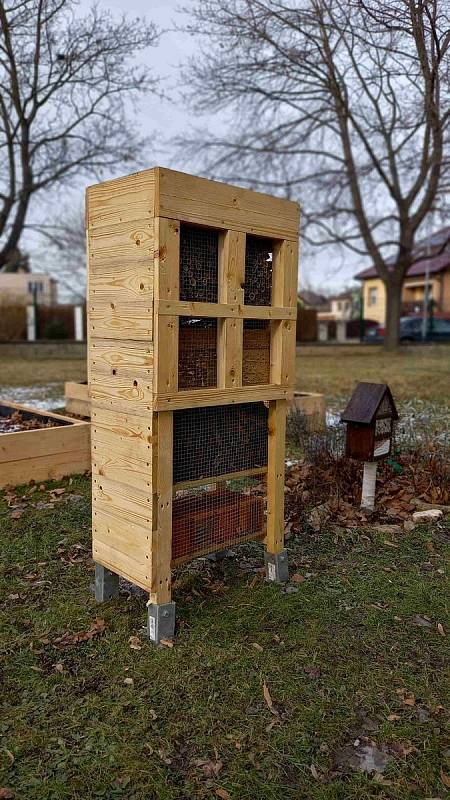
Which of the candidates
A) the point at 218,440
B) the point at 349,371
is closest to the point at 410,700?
the point at 218,440

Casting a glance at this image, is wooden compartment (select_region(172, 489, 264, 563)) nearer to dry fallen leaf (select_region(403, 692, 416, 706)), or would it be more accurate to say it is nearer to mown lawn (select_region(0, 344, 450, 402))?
dry fallen leaf (select_region(403, 692, 416, 706))

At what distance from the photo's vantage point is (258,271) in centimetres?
309

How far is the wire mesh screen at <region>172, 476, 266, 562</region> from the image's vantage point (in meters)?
3.02

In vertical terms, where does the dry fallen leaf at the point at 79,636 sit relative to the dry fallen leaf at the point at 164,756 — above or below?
above

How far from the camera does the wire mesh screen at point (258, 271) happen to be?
3.03 meters

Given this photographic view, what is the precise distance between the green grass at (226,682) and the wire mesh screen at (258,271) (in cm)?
157

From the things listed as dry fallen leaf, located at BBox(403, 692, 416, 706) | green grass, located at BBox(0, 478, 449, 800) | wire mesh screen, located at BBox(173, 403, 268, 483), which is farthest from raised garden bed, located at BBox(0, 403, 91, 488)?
dry fallen leaf, located at BBox(403, 692, 416, 706)

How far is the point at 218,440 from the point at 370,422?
1.61 meters

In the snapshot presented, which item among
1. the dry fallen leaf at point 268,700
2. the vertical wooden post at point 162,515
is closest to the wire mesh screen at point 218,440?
the vertical wooden post at point 162,515

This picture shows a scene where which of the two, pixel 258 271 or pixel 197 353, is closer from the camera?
pixel 197 353

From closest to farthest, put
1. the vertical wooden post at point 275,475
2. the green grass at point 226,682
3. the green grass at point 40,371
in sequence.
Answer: the green grass at point 226,682, the vertical wooden post at point 275,475, the green grass at point 40,371

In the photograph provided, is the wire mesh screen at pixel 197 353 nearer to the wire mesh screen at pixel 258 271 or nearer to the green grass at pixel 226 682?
the wire mesh screen at pixel 258 271

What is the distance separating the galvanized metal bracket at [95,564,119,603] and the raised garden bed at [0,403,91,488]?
2.02 metres

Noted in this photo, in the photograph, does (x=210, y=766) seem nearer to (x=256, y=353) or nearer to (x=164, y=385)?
(x=164, y=385)
